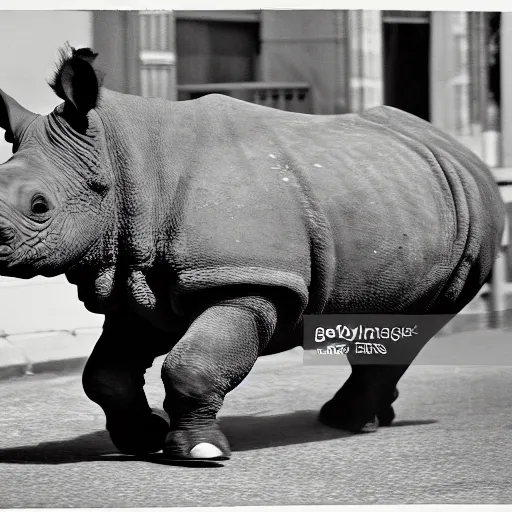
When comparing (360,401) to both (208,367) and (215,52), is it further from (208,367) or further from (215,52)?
(215,52)

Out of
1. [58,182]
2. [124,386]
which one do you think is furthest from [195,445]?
[58,182]

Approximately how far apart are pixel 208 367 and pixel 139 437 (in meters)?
0.49

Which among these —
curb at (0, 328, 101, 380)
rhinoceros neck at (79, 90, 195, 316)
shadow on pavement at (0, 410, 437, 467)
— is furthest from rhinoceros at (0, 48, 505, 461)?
curb at (0, 328, 101, 380)

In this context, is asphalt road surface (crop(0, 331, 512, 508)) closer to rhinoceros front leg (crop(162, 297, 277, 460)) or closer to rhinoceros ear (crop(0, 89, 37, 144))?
rhinoceros front leg (crop(162, 297, 277, 460))

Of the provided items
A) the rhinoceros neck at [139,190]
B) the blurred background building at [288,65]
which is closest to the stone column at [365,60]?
the blurred background building at [288,65]

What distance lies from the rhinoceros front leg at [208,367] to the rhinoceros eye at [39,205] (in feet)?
1.88

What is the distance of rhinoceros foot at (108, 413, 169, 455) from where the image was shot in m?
4.48

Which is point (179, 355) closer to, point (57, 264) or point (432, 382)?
point (57, 264)

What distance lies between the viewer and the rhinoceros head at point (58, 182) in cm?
406

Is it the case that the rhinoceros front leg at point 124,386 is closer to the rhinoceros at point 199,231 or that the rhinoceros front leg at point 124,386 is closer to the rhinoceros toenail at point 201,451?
the rhinoceros at point 199,231

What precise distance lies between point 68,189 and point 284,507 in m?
1.17

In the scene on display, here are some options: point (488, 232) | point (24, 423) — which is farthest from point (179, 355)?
point (488, 232)

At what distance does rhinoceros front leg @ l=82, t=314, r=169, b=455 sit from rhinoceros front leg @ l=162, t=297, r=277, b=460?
0.25 meters

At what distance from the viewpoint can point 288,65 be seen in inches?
188
